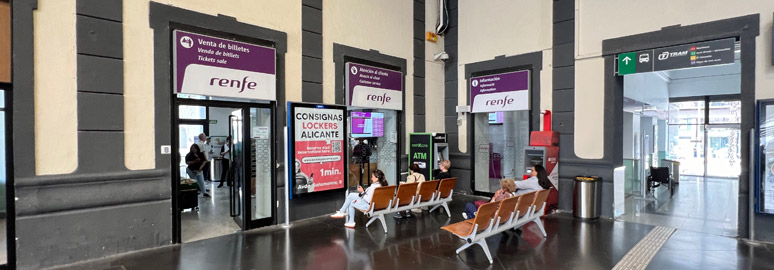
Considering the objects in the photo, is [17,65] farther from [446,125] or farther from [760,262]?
[760,262]

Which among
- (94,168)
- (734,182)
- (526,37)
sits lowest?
(734,182)

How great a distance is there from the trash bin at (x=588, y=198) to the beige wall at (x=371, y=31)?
336cm

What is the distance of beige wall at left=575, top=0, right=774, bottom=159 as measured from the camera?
509cm

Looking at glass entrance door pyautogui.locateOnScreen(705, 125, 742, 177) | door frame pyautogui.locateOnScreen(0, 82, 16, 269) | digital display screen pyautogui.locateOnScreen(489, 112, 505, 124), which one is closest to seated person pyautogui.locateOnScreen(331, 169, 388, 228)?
door frame pyautogui.locateOnScreen(0, 82, 16, 269)

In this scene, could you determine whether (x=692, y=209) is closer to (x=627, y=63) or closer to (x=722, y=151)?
(x=627, y=63)

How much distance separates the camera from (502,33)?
25.6 ft

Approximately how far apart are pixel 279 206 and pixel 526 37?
17.8ft

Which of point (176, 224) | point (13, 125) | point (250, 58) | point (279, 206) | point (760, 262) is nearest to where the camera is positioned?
point (13, 125)

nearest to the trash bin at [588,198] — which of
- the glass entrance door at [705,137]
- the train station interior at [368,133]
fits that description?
the train station interior at [368,133]

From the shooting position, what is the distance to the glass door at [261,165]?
18.7 ft

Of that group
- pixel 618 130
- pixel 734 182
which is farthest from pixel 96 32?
pixel 734 182

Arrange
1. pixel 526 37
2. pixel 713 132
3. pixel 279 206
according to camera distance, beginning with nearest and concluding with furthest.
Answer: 1. pixel 279 206
2. pixel 526 37
3. pixel 713 132

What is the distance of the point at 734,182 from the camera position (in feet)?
36.9

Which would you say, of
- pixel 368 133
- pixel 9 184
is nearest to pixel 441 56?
pixel 368 133
